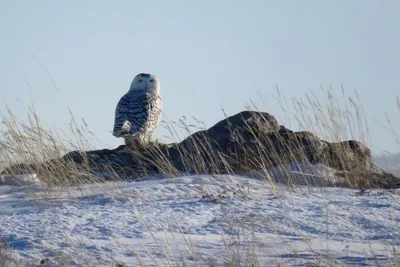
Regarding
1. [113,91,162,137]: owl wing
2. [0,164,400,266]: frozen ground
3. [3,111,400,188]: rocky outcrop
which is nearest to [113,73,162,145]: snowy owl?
[113,91,162,137]: owl wing

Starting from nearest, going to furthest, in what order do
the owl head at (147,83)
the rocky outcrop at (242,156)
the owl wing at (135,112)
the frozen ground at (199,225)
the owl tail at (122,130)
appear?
the frozen ground at (199,225) → the rocky outcrop at (242,156) → the owl tail at (122,130) → the owl wing at (135,112) → the owl head at (147,83)

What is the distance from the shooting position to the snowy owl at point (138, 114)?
29.2ft

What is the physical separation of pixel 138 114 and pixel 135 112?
48 mm

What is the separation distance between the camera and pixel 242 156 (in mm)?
6395

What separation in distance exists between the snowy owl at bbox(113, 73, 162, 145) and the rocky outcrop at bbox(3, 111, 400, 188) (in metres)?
1.68

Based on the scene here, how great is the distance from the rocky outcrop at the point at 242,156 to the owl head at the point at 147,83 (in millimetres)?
3067

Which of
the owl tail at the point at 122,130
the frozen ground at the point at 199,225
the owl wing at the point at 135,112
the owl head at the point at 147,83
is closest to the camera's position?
the frozen ground at the point at 199,225

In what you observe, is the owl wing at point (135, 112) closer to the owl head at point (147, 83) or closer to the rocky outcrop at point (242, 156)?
the owl head at point (147, 83)

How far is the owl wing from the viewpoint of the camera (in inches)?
348

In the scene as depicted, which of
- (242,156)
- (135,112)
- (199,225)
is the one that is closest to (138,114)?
(135,112)

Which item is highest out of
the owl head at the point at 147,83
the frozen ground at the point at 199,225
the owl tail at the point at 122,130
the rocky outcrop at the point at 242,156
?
the owl head at the point at 147,83

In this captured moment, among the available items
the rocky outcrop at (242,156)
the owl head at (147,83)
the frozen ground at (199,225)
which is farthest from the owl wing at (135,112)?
the frozen ground at (199,225)

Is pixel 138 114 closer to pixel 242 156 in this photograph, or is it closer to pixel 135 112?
pixel 135 112

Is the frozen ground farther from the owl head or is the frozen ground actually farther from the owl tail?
the owl head
